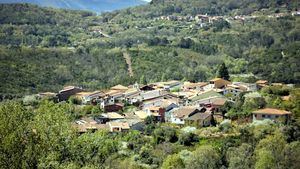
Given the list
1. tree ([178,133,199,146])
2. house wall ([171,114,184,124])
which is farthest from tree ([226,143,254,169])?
house wall ([171,114,184,124])

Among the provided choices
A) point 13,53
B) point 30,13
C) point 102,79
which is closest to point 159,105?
point 102,79

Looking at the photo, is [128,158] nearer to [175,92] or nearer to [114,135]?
[114,135]

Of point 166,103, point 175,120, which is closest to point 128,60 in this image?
point 166,103

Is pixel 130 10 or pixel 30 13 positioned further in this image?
pixel 130 10

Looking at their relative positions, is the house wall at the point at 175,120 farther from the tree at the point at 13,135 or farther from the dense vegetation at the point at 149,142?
the tree at the point at 13,135

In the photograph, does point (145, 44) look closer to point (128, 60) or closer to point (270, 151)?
point (128, 60)

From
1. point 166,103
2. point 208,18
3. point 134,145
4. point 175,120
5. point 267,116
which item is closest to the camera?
point 134,145
